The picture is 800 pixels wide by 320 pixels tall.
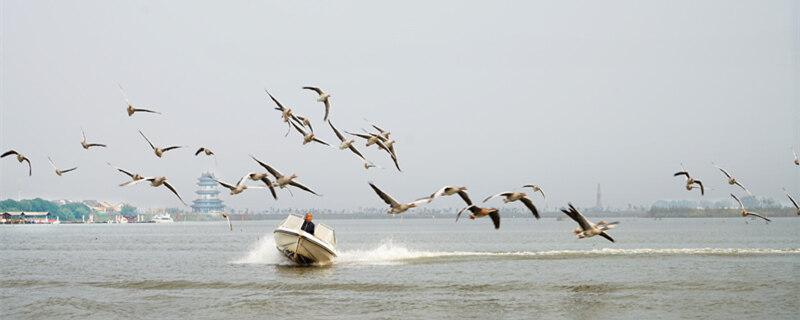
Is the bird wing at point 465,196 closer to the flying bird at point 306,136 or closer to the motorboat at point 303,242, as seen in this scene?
the flying bird at point 306,136

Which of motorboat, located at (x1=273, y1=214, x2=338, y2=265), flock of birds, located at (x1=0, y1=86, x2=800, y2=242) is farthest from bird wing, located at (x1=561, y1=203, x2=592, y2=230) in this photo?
motorboat, located at (x1=273, y1=214, x2=338, y2=265)

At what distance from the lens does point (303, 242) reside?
4178 centimetres

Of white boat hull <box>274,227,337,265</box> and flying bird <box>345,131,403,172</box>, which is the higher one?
flying bird <box>345,131,403,172</box>

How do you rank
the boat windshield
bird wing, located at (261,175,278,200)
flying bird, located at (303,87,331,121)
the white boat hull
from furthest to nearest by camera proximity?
the boat windshield, the white boat hull, flying bird, located at (303,87,331,121), bird wing, located at (261,175,278,200)

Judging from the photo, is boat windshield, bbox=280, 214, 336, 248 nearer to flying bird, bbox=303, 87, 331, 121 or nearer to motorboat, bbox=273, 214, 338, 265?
motorboat, bbox=273, 214, 338, 265

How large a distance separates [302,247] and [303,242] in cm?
41

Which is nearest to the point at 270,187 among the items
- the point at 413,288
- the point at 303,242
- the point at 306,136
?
the point at 306,136

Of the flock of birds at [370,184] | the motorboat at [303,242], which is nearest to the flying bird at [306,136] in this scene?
the flock of birds at [370,184]

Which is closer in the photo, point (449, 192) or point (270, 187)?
point (449, 192)

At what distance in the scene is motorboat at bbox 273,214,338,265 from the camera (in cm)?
4147

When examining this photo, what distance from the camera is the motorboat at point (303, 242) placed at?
136 ft

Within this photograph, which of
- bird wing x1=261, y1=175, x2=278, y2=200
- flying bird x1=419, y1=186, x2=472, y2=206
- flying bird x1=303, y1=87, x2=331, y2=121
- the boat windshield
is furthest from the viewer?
the boat windshield

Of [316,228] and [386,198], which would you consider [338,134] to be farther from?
[316,228]

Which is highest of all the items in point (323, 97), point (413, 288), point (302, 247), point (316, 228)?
point (323, 97)
